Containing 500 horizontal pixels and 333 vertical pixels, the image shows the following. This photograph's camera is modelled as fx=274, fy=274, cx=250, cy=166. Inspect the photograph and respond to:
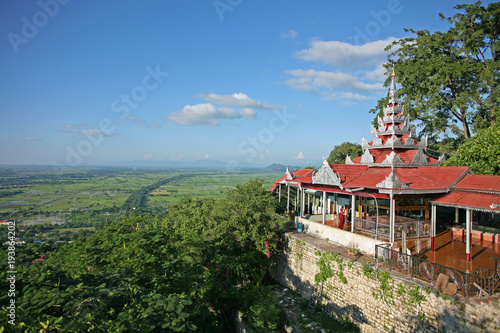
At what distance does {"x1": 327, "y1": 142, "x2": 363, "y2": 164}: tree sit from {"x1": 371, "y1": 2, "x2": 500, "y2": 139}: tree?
6.11 m

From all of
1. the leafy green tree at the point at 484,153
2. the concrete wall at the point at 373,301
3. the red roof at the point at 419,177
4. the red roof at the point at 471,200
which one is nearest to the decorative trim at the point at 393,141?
the red roof at the point at 419,177

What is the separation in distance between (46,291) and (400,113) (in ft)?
62.6

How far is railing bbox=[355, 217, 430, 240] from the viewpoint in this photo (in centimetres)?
1267

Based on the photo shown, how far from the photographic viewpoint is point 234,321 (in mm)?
13844

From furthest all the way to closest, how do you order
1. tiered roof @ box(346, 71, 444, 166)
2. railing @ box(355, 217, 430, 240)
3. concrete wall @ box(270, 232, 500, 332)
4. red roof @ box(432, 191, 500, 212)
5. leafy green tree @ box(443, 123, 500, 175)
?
tiered roof @ box(346, 71, 444, 166) < leafy green tree @ box(443, 123, 500, 175) < railing @ box(355, 217, 430, 240) < red roof @ box(432, 191, 500, 212) < concrete wall @ box(270, 232, 500, 332)

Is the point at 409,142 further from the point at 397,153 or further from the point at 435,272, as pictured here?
the point at 435,272

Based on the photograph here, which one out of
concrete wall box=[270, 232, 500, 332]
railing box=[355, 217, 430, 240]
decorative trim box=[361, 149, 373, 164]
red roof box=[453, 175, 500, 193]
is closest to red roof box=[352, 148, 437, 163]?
decorative trim box=[361, 149, 373, 164]

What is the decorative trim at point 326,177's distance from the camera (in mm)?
14820

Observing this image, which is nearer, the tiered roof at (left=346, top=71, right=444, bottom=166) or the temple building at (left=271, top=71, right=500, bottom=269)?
the temple building at (left=271, top=71, right=500, bottom=269)

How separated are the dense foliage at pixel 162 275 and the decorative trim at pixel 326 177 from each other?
3100 mm

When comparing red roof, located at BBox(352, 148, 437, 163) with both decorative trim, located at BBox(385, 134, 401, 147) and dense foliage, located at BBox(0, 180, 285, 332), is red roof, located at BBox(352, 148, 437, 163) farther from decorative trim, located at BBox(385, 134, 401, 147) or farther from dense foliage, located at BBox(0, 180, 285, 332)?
dense foliage, located at BBox(0, 180, 285, 332)

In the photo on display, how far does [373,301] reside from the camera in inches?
401

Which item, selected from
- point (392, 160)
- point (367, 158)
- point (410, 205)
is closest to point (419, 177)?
point (392, 160)

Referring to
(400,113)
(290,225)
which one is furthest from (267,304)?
(400,113)
